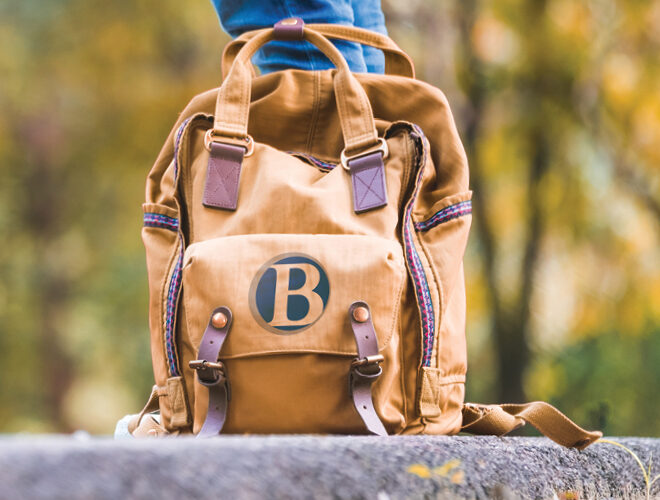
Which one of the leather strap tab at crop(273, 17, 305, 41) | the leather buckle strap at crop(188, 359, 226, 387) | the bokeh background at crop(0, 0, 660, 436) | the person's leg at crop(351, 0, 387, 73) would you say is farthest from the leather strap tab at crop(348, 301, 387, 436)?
the bokeh background at crop(0, 0, 660, 436)

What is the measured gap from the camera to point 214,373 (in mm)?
1287

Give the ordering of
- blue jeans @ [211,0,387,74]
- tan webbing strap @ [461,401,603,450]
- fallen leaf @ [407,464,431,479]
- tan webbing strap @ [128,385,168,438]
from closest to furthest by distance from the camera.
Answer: fallen leaf @ [407,464,431,479] < tan webbing strap @ [461,401,603,450] < tan webbing strap @ [128,385,168,438] < blue jeans @ [211,0,387,74]

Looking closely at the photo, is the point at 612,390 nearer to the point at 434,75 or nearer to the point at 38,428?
the point at 434,75

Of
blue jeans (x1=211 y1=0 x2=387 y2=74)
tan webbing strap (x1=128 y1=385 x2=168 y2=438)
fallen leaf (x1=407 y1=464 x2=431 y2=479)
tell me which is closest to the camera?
fallen leaf (x1=407 y1=464 x2=431 y2=479)

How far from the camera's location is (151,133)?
265 inches

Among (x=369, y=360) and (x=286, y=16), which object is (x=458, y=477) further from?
(x=286, y=16)

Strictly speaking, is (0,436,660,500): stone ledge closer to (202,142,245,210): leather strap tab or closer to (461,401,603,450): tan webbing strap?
(461,401,603,450): tan webbing strap

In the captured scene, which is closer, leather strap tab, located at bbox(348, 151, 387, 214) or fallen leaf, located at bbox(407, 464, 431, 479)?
fallen leaf, located at bbox(407, 464, 431, 479)

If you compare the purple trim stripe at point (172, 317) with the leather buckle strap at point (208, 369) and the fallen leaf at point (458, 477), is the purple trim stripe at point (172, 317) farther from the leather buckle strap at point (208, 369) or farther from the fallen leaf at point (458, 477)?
the fallen leaf at point (458, 477)

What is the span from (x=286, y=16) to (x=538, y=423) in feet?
3.32

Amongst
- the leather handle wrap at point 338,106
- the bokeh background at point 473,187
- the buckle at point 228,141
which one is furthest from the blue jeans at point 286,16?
the bokeh background at point 473,187

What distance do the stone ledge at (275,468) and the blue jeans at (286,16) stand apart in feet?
2.93

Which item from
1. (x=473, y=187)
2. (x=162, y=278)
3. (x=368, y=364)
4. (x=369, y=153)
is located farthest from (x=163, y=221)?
(x=473, y=187)

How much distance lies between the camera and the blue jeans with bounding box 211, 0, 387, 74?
1684mm
